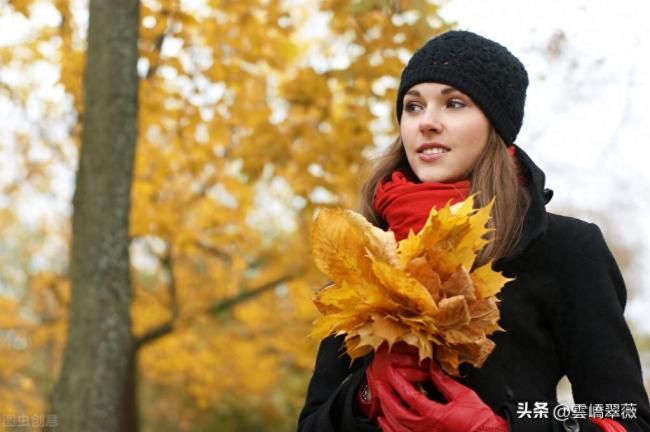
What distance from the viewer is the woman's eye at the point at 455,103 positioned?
6.64ft

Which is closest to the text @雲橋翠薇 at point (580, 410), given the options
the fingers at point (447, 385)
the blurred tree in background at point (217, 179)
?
the fingers at point (447, 385)

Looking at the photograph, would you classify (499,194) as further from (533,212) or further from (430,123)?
(430,123)

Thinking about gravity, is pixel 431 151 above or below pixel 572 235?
above

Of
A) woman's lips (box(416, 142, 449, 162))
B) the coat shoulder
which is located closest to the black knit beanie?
woman's lips (box(416, 142, 449, 162))

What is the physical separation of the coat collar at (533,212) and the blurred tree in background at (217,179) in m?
2.10

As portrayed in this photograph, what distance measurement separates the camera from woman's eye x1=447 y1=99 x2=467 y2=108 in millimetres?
2025

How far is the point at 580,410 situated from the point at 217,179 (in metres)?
7.59

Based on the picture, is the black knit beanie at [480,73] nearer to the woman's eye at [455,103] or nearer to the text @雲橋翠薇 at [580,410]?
the woman's eye at [455,103]

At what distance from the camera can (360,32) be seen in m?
5.38

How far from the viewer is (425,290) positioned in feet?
5.31

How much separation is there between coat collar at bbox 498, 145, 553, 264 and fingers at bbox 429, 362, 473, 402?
13.7 inches

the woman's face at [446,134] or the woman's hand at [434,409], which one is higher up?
the woman's face at [446,134]

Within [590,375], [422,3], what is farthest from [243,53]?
[590,375]

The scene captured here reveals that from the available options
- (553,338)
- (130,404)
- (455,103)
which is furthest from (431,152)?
(130,404)
